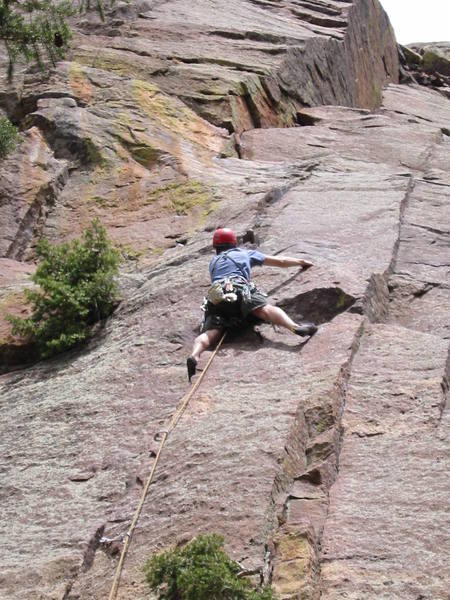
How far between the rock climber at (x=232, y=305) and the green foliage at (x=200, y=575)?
277cm

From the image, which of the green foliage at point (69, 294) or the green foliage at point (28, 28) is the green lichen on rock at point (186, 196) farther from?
the green foliage at point (69, 294)

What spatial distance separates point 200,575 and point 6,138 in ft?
33.4

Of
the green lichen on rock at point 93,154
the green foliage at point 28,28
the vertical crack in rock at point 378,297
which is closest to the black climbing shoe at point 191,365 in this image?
the vertical crack in rock at point 378,297

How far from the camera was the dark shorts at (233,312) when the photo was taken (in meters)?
9.25

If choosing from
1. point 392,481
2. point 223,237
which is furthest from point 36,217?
point 392,481

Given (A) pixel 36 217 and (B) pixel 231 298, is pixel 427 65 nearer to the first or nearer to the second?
(A) pixel 36 217

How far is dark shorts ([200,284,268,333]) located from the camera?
925 centimetres

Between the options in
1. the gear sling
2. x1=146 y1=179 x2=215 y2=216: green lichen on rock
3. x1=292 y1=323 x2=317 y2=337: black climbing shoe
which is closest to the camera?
x1=292 y1=323 x2=317 y2=337: black climbing shoe

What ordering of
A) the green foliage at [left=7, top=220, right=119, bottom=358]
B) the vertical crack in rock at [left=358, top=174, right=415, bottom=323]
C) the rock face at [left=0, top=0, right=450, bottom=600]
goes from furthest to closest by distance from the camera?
the green foliage at [left=7, top=220, right=119, bottom=358] → the vertical crack in rock at [left=358, top=174, right=415, bottom=323] → the rock face at [left=0, top=0, right=450, bottom=600]

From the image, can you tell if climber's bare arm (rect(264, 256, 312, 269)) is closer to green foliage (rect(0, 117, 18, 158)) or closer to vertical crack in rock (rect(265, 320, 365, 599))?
vertical crack in rock (rect(265, 320, 365, 599))

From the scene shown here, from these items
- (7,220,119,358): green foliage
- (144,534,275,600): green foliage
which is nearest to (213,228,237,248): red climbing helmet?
(7,220,119,358): green foliage

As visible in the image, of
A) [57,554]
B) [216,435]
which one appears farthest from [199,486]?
[57,554]

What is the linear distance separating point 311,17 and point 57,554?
2146 cm

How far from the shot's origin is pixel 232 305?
927cm
